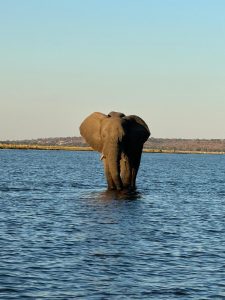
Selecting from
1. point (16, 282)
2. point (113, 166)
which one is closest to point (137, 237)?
point (16, 282)

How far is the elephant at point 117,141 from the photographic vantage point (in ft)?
152

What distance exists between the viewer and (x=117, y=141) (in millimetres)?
46438

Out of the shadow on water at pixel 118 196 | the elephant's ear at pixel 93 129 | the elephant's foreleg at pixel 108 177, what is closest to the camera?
the shadow on water at pixel 118 196

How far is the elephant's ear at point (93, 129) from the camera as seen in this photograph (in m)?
49.2

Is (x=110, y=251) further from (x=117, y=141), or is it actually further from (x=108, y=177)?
(x=108, y=177)

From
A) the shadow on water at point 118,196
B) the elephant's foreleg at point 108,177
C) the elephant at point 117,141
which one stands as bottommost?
the shadow on water at point 118,196

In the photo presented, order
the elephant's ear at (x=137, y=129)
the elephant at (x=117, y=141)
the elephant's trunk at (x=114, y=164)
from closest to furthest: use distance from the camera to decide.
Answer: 1. the elephant's trunk at (x=114, y=164)
2. the elephant at (x=117, y=141)
3. the elephant's ear at (x=137, y=129)

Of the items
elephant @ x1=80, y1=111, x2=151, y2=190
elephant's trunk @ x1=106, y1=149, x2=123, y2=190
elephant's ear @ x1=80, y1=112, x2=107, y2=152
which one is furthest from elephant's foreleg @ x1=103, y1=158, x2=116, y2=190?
elephant's ear @ x1=80, y1=112, x2=107, y2=152

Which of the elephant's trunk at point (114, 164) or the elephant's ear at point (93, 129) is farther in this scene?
the elephant's ear at point (93, 129)

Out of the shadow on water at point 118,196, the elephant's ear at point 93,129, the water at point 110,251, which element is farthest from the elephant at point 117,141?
the water at point 110,251

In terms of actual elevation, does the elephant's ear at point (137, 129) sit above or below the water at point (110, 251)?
above

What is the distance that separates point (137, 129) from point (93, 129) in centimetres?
299

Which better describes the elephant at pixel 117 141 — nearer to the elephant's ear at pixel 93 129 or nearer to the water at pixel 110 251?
the elephant's ear at pixel 93 129

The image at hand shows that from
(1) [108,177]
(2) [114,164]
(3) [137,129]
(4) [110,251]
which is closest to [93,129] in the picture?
(3) [137,129]
